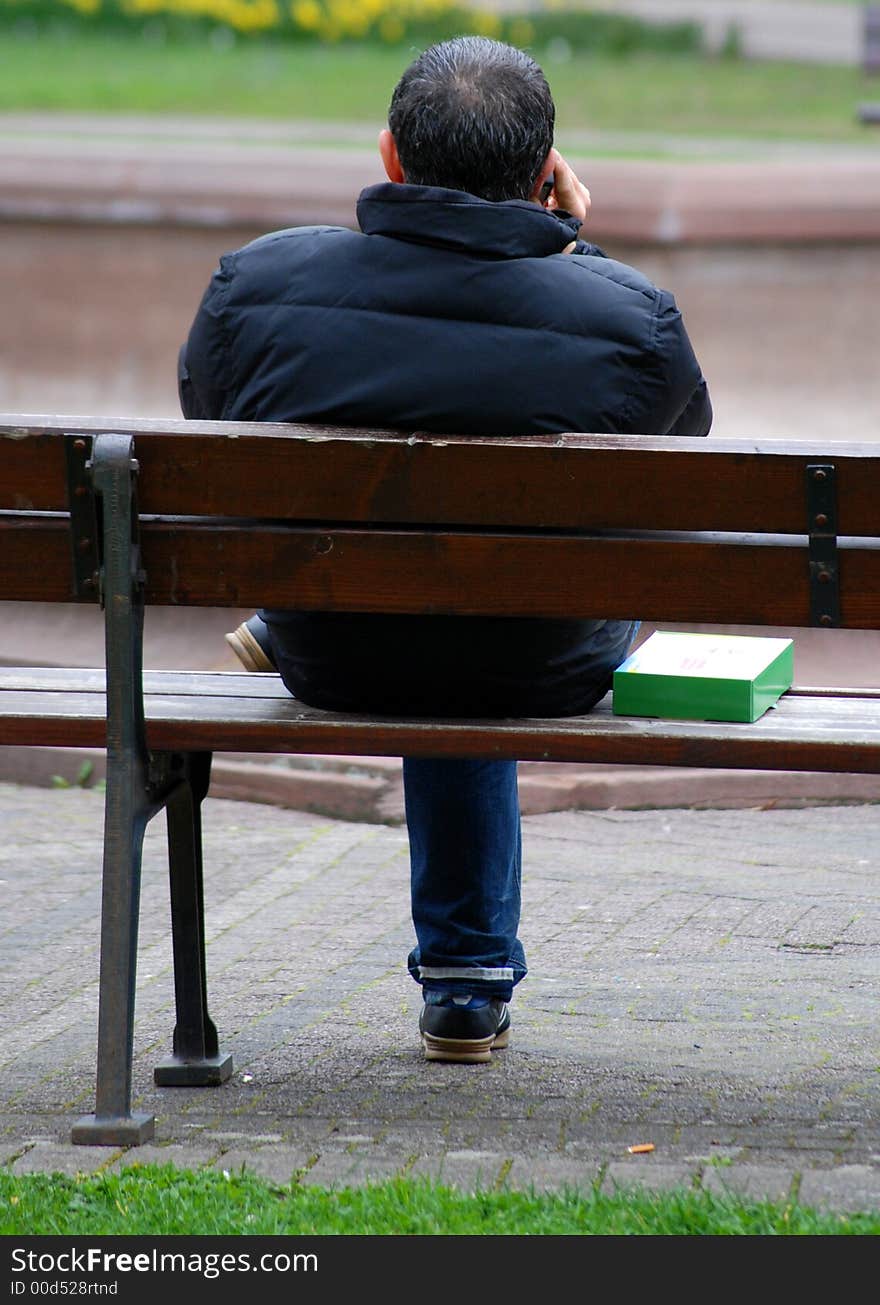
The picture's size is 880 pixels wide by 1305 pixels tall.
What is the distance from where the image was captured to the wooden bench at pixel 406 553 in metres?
3.13

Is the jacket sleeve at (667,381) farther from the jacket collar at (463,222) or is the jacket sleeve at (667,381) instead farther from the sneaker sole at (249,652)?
the sneaker sole at (249,652)

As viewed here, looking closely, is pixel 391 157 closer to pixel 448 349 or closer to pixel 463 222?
pixel 463 222

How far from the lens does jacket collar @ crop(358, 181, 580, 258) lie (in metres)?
3.27

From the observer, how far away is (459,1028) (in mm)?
3750

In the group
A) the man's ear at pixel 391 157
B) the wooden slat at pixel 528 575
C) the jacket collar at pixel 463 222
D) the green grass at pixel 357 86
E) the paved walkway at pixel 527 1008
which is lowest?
the paved walkway at pixel 527 1008

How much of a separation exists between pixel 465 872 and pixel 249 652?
0.53 m

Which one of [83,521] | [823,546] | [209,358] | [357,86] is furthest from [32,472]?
[357,86]

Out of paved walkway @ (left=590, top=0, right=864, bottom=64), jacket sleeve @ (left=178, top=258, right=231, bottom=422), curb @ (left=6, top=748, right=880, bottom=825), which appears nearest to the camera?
jacket sleeve @ (left=178, top=258, right=231, bottom=422)

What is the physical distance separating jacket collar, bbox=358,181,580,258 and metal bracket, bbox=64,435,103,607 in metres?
0.57

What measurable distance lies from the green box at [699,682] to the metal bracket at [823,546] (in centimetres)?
19

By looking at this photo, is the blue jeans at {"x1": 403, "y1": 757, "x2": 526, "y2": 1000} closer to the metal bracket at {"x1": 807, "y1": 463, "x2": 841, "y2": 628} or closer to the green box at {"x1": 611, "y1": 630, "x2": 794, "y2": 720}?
the green box at {"x1": 611, "y1": 630, "x2": 794, "y2": 720}

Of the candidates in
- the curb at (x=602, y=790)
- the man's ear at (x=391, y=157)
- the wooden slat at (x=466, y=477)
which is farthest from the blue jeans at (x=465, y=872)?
the curb at (x=602, y=790)

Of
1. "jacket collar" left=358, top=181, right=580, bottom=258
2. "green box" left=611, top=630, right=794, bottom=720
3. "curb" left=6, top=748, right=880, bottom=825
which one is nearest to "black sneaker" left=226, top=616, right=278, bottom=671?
"green box" left=611, top=630, right=794, bottom=720

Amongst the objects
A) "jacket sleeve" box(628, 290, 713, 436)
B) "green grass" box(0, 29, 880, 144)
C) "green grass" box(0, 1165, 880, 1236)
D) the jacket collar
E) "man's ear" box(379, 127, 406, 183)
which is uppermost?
"man's ear" box(379, 127, 406, 183)
